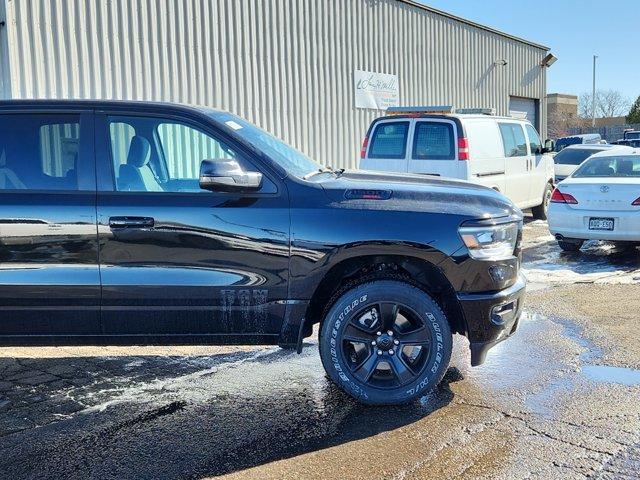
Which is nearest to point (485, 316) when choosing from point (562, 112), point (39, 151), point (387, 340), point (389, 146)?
point (387, 340)

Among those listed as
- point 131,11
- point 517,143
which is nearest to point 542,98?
point 517,143

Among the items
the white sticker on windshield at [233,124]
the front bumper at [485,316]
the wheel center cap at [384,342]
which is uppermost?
the white sticker on windshield at [233,124]

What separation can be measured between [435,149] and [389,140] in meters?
0.79

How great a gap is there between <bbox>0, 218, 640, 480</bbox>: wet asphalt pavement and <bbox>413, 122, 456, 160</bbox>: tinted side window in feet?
15.4

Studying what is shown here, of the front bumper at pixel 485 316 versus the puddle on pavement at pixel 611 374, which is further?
the puddle on pavement at pixel 611 374

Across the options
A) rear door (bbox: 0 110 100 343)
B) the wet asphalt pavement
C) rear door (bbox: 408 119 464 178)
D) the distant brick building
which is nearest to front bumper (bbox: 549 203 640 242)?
rear door (bbox: 408 119 464 178)

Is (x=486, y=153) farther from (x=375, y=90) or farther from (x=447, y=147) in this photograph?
(x=375, y=90)

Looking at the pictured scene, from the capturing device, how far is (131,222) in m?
4.04

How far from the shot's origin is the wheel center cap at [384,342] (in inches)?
168

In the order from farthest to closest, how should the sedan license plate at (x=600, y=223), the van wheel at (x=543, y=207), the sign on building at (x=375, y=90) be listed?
the sign on building at (x=375, y=90) → the van wheel at (x=543, y=207) → the sedan license plate at (x=600, y=223)

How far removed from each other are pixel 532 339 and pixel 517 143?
7168mm

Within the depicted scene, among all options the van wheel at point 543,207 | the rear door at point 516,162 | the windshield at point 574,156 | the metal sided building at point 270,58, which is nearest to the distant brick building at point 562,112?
the windshield at point 574,156

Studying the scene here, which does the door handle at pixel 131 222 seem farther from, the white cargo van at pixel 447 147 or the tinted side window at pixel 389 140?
the tinted side window at pixel 389 140

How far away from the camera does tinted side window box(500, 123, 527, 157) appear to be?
11.7 metres
